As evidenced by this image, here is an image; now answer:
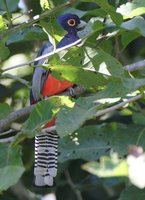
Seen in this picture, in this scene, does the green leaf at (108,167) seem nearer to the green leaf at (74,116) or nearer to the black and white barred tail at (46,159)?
the green leaf at (74,116)

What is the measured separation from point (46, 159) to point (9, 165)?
57.1 inches

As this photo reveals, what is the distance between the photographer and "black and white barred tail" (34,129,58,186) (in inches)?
140

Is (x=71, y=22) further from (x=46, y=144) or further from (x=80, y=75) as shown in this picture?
(x=80, y=75)

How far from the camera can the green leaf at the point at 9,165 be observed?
186 centimetres

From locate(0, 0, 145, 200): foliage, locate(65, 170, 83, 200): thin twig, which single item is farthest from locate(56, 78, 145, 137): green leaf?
locate(65, 170, 83, 200): thin twig

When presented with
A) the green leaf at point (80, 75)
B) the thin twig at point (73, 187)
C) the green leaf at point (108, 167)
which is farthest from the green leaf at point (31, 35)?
the green leaf at point (108, 167)

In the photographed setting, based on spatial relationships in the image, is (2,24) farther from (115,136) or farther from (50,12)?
(115,136)

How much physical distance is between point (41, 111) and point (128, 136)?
100 cm

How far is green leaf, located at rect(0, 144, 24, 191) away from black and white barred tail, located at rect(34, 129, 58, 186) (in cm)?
107

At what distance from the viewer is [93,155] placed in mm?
3475

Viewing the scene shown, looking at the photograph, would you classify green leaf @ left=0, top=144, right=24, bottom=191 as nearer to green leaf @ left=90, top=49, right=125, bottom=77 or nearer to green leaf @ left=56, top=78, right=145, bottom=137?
green leaf @ left=56, top=78, right=145, bottom=137

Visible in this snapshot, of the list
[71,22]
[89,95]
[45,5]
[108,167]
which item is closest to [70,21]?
[71,22]

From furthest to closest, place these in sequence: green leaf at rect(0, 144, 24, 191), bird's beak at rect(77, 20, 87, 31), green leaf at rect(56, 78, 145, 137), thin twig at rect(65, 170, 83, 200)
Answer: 1. thin twig at rect(65, 170, 83, 200)
2. bird's beak at rect(77, 20, 87, 31)
3. green leaf at rect(56, 78, 145, 137)
4. green leaf at rect(0, 144, 24, 191)

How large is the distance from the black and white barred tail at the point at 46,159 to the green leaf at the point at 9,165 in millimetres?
1074
